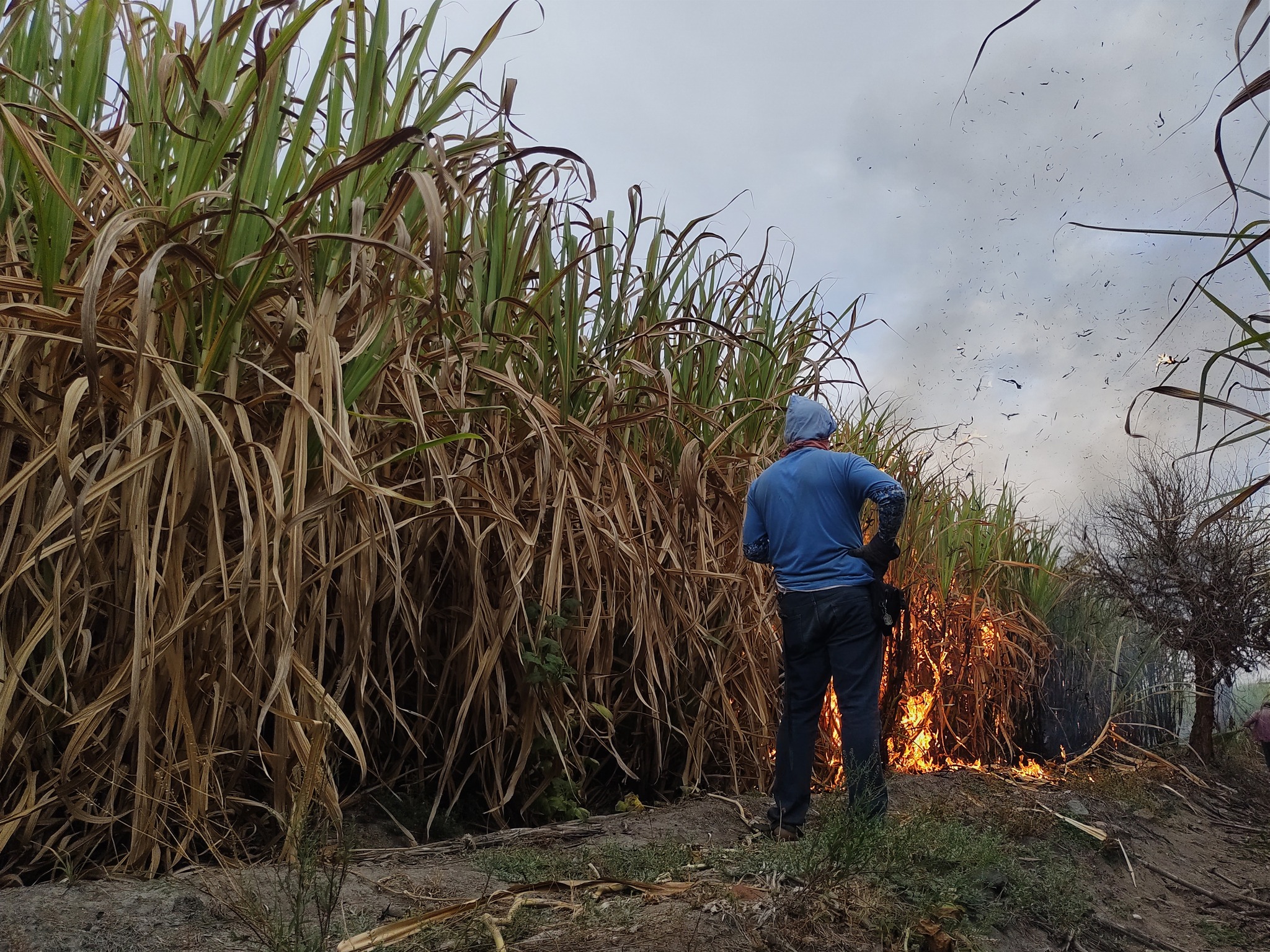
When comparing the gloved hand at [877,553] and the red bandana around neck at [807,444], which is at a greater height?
the red bandana around neck at [807,444]

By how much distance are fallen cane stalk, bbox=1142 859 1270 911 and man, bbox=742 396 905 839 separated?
1214 millimetres

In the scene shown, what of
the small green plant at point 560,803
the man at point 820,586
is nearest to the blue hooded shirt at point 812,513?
the man at point 820,586

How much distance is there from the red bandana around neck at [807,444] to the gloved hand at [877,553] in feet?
1.31

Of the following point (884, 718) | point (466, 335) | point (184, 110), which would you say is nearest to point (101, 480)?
point (184, 110)

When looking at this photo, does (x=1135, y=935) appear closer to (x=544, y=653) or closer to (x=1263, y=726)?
(x=544, y=653)

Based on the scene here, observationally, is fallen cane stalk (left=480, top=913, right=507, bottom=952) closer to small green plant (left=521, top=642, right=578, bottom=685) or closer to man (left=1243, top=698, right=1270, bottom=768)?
small green plant (left=521, top=642, right=578, bottom=685)

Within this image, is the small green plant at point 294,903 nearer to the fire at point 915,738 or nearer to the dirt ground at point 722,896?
the dirt ground at point 722,896

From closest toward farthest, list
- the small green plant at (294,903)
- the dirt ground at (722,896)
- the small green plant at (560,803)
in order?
1. the small green plant at (294,903)
2. the dirt ground at (722,896)
3. the small green plant at (560,803)

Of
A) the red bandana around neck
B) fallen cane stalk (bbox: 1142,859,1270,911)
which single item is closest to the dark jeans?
the red bandana around neck

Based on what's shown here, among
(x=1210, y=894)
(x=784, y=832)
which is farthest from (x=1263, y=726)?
(x=784, y=832)

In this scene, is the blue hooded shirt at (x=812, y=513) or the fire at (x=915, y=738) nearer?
the blue hooded shirt at (x=812, y=513)

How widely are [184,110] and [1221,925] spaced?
3.73 meters

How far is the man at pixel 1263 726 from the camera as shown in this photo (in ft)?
18.2

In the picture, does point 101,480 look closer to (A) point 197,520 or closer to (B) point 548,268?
(A) point 197,520
